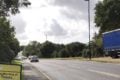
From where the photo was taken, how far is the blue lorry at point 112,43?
190 ft

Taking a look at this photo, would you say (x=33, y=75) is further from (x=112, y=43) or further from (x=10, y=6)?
(x=112, y=43)

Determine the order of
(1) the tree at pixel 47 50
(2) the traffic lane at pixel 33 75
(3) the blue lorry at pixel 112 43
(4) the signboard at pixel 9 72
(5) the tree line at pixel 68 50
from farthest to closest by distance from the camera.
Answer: (1) the tree at pixel 47 50 < (5) the tree line at pixel 68 50 < (3) the blue lorry at pixel 112 43 < (2) the traffic lane at pixel 33 75 < (4) the signboard at pixel 9 72

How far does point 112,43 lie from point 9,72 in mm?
49513

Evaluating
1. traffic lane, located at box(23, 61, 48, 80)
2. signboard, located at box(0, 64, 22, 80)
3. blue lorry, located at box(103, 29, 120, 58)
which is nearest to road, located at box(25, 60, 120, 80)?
traffic lane, located at box(23, 61, 48, 80)

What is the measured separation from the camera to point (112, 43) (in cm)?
5969

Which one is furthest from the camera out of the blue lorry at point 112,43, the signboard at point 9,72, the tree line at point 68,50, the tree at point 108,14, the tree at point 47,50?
the tree at point 47,50

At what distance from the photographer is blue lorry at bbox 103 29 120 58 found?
5787 cm

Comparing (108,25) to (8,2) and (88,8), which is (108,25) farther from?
(8,2)

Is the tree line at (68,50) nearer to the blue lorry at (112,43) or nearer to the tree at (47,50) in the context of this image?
the tree at (47,50)

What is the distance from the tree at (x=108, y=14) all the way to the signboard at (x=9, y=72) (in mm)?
72853

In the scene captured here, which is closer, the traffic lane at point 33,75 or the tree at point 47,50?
the traffic lane at point 33,75

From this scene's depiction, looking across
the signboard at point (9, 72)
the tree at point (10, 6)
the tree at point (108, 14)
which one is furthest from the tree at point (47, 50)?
the signboard at point (9, 72)

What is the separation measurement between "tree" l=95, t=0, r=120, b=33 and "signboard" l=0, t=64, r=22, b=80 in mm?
72853

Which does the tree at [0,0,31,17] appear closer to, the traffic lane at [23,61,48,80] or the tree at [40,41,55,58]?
the traffic lane at [23,61,48,80]
